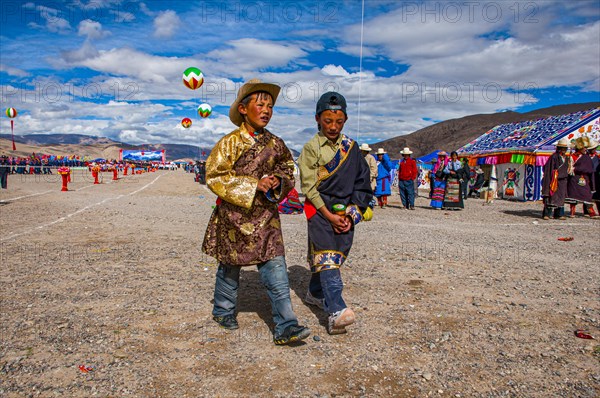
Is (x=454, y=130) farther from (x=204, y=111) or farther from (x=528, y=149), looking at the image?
(x=528, y=149)

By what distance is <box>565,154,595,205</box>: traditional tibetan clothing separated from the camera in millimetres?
11961

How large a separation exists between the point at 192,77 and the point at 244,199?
2165 centimetres

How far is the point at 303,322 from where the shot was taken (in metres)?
3.83

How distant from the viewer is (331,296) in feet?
11.5

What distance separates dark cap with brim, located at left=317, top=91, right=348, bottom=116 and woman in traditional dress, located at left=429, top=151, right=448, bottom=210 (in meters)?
11.9

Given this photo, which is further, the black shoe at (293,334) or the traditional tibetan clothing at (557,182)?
the traditional tibetan clothing at (557,182)

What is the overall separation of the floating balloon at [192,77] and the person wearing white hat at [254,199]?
832 inches

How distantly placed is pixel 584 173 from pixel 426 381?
11.8m

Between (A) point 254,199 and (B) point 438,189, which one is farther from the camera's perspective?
(B) point 438,189

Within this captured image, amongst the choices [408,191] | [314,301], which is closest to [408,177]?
[408,191]

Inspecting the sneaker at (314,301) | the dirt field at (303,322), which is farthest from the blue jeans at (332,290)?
the sneaker at (314,301)

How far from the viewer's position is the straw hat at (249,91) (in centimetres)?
330

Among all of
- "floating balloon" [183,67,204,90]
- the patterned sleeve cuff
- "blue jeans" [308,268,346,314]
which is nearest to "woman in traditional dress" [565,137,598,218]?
the patterned sleeve cuff

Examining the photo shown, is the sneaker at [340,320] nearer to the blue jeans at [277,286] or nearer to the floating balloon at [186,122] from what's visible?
the blue jeans at [277,286]
